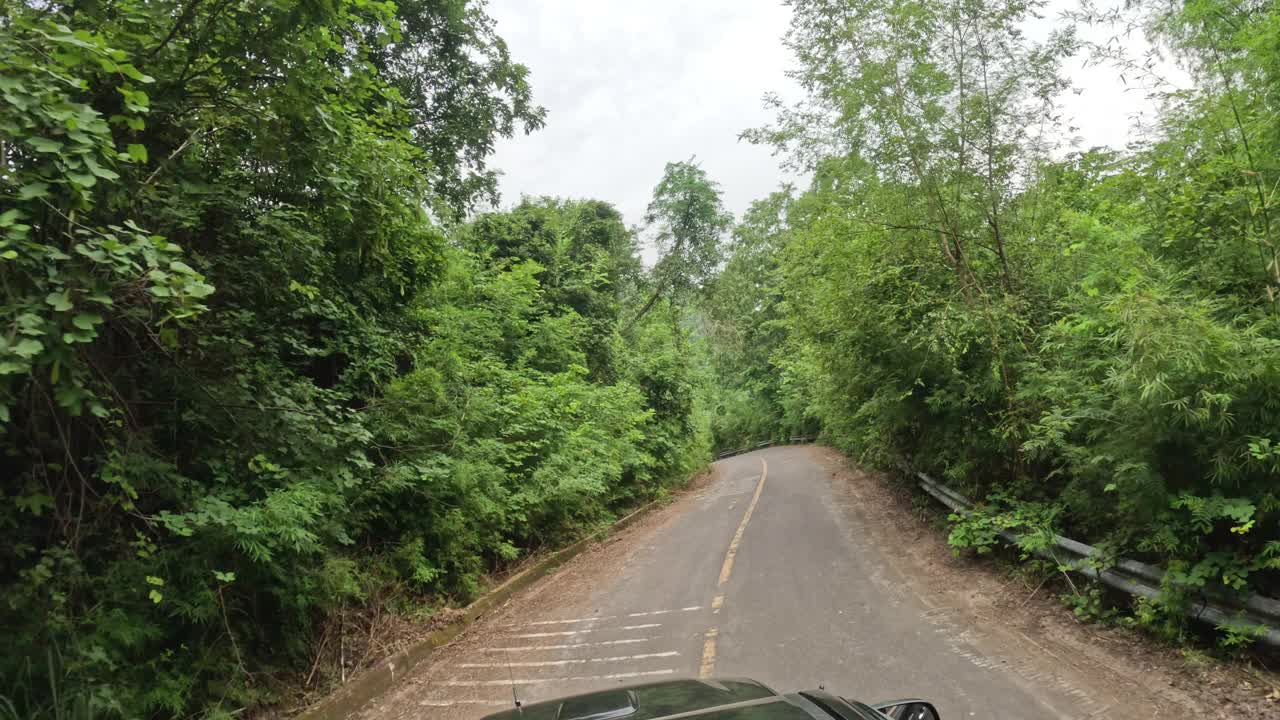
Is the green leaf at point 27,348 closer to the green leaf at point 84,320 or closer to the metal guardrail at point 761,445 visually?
the green leaf at point 84,320

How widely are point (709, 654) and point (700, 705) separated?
4.33m

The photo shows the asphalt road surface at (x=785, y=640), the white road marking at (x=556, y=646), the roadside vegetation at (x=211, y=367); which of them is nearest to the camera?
the roadside vegetation at (x=211, y=367)

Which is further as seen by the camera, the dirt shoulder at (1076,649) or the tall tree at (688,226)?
the tall tree at (688,226)

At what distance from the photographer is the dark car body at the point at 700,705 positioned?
2.24 metres

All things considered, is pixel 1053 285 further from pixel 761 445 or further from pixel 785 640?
pixel 761 445

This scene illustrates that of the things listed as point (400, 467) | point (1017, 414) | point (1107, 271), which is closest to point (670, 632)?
point (400, 467)

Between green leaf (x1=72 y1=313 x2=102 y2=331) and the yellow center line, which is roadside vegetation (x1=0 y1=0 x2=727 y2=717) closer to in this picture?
green leaf (x1=72 y1=313 x2=102 y2=331)

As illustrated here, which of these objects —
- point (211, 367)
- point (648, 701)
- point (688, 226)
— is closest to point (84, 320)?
point (211, 367)

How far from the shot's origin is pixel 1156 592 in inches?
213

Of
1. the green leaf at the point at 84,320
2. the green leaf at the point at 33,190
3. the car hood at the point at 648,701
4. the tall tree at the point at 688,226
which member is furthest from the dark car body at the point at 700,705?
the tall tree at the point at 688,226

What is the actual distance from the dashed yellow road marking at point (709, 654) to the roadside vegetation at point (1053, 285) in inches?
145

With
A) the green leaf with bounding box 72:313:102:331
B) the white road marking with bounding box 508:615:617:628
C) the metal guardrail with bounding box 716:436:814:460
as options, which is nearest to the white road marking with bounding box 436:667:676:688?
the white road marking with bounding box 508:615:617:628

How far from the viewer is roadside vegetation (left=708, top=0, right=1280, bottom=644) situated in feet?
16.6

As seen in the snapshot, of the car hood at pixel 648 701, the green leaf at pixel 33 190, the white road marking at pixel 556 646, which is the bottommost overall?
the white road marking at pixel 556 646
